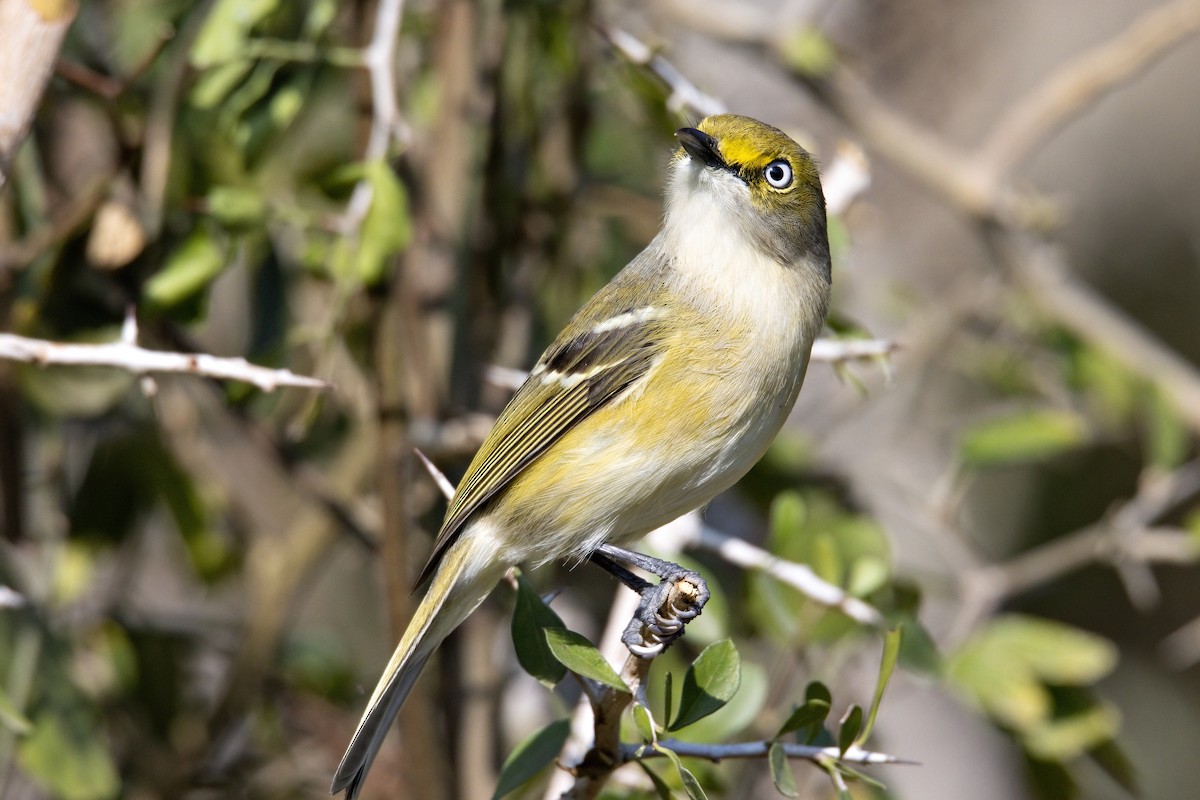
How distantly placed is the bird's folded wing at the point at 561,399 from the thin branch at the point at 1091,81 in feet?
5.23

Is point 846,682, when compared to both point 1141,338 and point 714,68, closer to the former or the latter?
point 1141,338

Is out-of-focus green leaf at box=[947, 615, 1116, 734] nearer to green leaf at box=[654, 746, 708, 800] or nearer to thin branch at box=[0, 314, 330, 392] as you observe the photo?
green leaf at box=[654, 746, 708, 800]

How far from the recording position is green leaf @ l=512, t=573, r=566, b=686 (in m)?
1.71

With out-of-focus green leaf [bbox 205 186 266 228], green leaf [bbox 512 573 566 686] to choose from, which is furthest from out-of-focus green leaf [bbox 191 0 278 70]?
green leaf [bbox 512 573 566 686]

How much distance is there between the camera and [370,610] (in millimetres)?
4945

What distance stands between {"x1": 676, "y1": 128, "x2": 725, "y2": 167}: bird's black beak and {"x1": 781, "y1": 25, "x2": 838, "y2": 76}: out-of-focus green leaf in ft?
3.20

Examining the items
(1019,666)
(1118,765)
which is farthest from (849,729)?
(1118,765)

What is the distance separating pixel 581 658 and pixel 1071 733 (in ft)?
5.28

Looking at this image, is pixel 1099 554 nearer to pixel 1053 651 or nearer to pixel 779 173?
pixel 1053 651

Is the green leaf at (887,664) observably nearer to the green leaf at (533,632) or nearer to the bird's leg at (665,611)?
the bird's leg at (665,611)

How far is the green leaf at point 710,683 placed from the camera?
1683mm

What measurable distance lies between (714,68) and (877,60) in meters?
0.80

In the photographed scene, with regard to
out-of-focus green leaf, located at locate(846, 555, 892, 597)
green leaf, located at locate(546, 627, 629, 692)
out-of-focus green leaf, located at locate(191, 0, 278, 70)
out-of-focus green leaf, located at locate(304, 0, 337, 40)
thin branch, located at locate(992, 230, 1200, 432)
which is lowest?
green leaf, located at locate(546, 627, 629, 692)

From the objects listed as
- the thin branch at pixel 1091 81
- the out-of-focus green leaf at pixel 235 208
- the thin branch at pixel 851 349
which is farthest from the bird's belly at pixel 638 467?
the thin branch at pixel 1091 81
